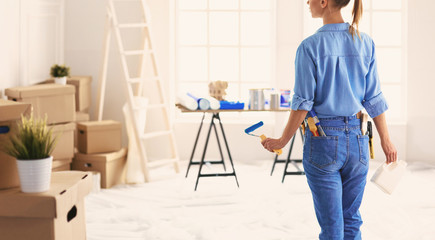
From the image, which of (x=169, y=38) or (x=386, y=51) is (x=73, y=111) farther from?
(x=386, y=51)

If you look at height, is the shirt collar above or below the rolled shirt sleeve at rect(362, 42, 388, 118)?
above

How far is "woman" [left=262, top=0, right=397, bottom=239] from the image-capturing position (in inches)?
105

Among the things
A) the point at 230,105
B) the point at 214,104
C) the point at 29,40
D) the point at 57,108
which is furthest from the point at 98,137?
the point at 230,105


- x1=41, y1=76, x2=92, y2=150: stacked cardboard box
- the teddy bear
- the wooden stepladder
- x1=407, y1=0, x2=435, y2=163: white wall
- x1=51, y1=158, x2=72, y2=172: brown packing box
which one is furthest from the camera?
x1=407, y1=0, x2=435, y2=163: white wall

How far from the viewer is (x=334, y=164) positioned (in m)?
2.67

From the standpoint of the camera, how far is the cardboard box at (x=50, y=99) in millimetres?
5277

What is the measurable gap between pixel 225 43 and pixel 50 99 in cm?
245

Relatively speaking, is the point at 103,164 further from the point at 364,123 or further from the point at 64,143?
the point at 364,123

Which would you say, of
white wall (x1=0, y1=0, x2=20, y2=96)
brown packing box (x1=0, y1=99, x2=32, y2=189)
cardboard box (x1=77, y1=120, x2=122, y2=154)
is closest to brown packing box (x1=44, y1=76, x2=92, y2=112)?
cardboard box (x1=77, y1=120, x2=122, y2=154)

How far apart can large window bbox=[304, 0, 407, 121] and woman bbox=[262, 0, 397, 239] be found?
4288mm

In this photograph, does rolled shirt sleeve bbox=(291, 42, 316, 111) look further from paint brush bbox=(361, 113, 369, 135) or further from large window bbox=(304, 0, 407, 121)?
large window bbox=(304, 0, 407, 121)

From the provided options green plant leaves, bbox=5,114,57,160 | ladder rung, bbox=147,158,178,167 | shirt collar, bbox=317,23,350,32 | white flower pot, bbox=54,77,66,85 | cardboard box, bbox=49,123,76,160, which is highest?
shirt collar, bbox=317,23,350,32

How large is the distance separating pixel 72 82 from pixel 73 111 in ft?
2.44

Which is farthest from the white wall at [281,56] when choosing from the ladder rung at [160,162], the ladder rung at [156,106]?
the ladder rung at [160,162]
